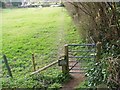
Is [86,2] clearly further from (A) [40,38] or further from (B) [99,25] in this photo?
(A) [40,38]

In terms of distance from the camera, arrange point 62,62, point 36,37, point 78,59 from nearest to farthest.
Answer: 1. point 62,62
2. point 78,59
3. point 36,37

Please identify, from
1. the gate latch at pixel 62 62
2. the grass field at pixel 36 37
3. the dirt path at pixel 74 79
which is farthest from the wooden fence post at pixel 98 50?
the grass field at pixel 36 37

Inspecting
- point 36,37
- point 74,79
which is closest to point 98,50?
point 74,79

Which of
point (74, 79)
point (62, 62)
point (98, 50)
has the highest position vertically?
point (98, 50)

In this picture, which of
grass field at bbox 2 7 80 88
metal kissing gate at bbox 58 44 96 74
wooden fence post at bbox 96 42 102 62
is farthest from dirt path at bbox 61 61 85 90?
grass field at bbox 2 7 80 88

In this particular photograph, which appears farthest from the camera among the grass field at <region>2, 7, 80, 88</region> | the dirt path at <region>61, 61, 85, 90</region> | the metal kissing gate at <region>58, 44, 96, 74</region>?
the grass field at <region>2, 7, 80, 88</region>

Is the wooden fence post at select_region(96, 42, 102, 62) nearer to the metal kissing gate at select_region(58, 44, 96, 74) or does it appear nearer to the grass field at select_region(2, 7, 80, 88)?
the metal kissing gate at select_region(58, 44, 96, 74)

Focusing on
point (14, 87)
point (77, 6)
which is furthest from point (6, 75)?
point (77, 6)

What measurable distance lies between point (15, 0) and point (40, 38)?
4.32ft

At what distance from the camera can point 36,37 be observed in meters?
2.94

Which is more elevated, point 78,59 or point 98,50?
point 98,50

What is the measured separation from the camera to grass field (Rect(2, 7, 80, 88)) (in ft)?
8.09

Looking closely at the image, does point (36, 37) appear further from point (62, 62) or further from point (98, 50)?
point (98, 50)

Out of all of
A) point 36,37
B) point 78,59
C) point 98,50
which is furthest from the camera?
point 36,37
